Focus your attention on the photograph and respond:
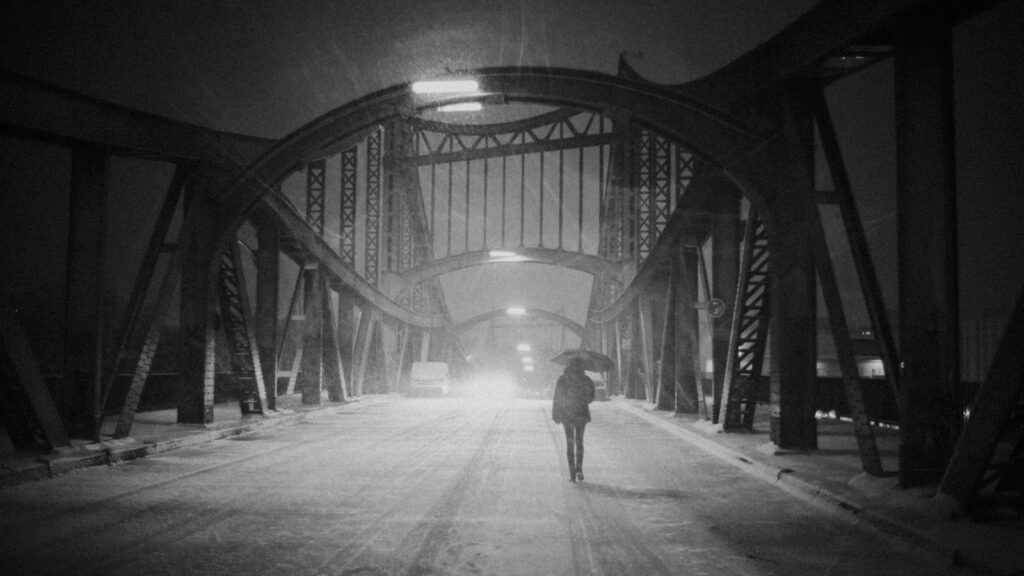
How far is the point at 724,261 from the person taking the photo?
17.9m

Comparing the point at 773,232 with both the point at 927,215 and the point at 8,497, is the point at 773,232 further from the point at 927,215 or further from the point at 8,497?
the point at 8,497

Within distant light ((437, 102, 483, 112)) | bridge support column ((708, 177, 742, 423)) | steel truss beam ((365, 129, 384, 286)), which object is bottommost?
bridge support column ((708, 177, 742, 423))

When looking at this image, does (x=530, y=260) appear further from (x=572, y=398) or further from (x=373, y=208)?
(x=572, y=398)

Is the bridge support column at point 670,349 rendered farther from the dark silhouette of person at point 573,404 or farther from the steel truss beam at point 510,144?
the steel truss beam at point 510,144

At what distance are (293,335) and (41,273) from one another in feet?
52.9

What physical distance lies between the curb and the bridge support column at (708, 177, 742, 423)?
1004cm

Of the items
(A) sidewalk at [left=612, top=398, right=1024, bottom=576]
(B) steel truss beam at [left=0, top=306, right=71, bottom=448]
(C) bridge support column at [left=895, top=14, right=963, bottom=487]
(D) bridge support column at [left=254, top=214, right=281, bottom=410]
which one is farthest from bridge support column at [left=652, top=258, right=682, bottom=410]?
(B) steel truss beam at [left=0, top=306, right=71, bottom=448]

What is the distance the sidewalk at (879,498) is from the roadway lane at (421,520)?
0.76 ft

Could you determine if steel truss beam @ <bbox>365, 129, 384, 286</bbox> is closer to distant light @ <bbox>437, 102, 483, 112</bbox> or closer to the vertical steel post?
distant light @ <bbox>437, 102, 483, 112</bbox>

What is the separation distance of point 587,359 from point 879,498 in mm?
4885

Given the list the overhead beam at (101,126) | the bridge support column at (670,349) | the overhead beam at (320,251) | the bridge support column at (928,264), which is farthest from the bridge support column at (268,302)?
the bridge support column at (928,264)

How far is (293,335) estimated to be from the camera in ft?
193

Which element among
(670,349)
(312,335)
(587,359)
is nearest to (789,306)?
(587,359)

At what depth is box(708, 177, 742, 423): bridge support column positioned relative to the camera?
1770cm
